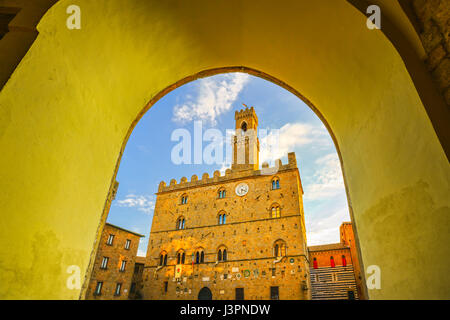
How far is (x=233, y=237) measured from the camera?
23109 millimetres

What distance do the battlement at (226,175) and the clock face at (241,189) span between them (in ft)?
3.24

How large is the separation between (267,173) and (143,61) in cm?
2260

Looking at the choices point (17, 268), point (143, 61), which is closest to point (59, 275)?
point (17, 268)

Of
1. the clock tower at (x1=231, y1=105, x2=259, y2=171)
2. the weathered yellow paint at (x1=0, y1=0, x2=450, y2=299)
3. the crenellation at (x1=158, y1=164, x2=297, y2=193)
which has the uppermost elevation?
the clock tower at (x1=231, y1=105, x2=259, y2=171)

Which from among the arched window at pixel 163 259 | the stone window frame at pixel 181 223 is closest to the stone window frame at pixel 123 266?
the arched window at pixel 163 259

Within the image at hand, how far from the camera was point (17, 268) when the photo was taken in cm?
179

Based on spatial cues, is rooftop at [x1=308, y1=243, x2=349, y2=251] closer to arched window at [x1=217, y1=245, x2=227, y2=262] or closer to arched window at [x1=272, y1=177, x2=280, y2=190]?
arched window at [x1=272, y1=177, x2=280, y2=190]

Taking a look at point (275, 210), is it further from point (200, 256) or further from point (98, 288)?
point (98, 288)

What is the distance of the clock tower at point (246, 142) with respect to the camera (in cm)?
2772

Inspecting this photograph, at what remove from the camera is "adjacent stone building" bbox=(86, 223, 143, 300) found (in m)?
19.7

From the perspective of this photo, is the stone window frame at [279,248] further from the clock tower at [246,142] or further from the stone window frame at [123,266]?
the stone window frame at [123,266]

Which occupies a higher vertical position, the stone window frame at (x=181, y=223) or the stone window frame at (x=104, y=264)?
the stone window frame at (x=181, y=223)

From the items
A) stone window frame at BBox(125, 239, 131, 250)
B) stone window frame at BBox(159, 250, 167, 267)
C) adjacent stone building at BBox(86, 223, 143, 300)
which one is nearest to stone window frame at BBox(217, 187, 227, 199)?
stone window frame at BBox(159, 250, 167, 267)

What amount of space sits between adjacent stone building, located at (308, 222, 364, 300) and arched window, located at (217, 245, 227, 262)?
32.6 ft
